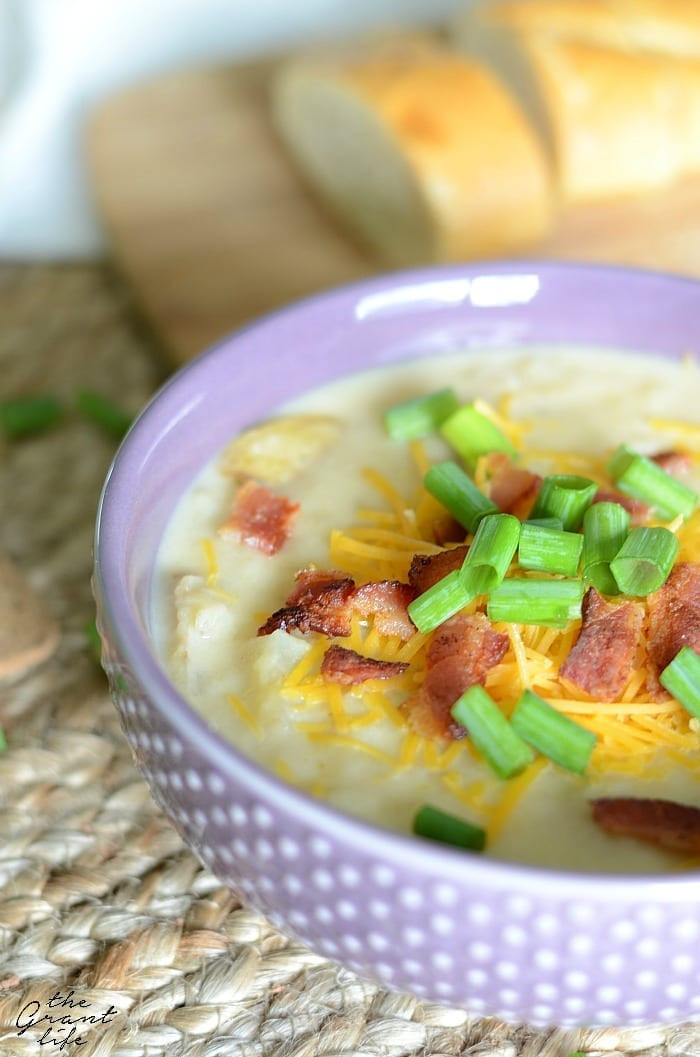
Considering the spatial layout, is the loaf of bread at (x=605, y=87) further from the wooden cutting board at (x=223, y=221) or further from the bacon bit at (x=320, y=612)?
the bacon bit at (x=320, y=612)

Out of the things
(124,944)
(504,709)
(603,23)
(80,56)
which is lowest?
(124,944)

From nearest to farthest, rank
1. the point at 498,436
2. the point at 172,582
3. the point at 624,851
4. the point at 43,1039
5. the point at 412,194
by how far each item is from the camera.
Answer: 1. the point at 624,851
2. the point at 43,1039
3. the point at 172,582
4. the point at 498,436
5. the point at 412,194

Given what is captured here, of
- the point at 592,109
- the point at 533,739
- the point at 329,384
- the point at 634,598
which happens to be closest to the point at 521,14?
the point at 592,109

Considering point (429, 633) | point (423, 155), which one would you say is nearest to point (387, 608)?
point (429, 633)

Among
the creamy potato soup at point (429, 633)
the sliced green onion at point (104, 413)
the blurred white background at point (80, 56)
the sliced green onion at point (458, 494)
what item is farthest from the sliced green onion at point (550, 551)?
the blurred white background at point (80, 56)

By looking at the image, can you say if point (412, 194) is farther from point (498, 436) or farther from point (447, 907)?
point (447, 907)

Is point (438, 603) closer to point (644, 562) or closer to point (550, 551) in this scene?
point (550, 551)
